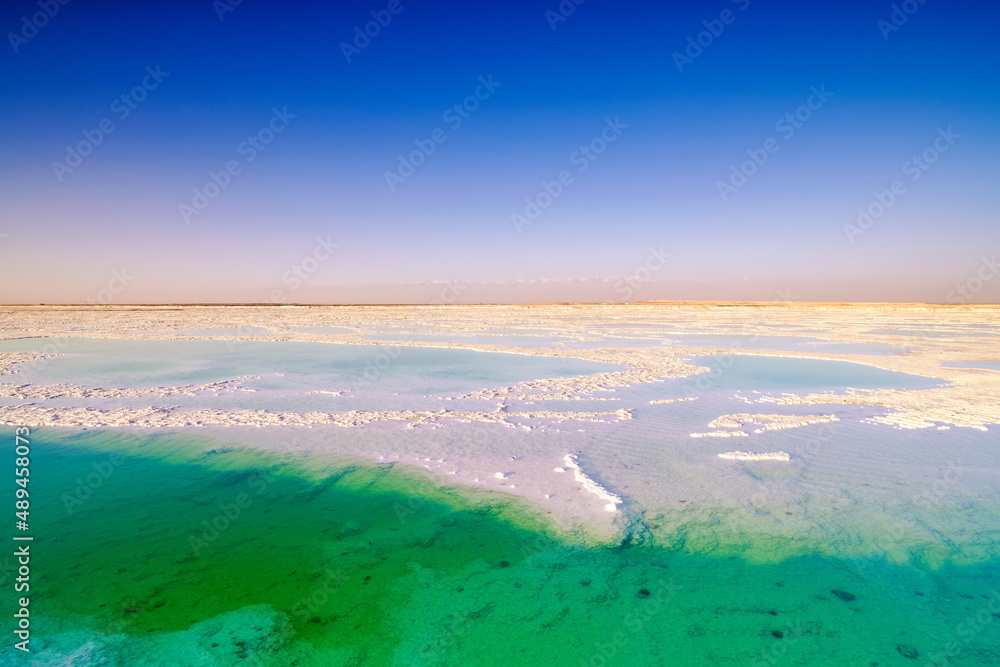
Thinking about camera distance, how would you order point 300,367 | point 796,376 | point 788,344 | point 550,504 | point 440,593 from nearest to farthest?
1. point 440,593
2. point 550,504
3. point 796,376
4. point 300,367
5. point 788,344

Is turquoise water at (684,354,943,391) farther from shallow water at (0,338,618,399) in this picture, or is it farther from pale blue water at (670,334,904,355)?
pale blue water at (670,334,904,355)

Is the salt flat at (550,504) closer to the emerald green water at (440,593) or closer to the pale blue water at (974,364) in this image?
the emerald green water at (440,593)

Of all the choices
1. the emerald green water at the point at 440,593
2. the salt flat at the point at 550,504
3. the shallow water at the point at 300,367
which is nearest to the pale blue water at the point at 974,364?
the salt flat at the point at 550,504

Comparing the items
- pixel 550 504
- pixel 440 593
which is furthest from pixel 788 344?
pixel 440 593

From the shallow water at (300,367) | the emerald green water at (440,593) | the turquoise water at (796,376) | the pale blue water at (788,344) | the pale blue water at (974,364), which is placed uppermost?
the pale blue water at (788,344)

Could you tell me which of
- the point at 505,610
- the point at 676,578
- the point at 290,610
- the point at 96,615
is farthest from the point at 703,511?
the point at 96,615

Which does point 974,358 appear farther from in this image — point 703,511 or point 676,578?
point 676,578

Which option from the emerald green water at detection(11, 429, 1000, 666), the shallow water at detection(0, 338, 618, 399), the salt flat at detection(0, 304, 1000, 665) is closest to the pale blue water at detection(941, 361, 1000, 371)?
the salt flat at detection(0, 304, 1000, 665)

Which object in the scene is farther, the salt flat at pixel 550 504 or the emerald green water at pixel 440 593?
the salt flat at pixel 550 504

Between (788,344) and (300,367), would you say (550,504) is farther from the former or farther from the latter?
(788,344)
